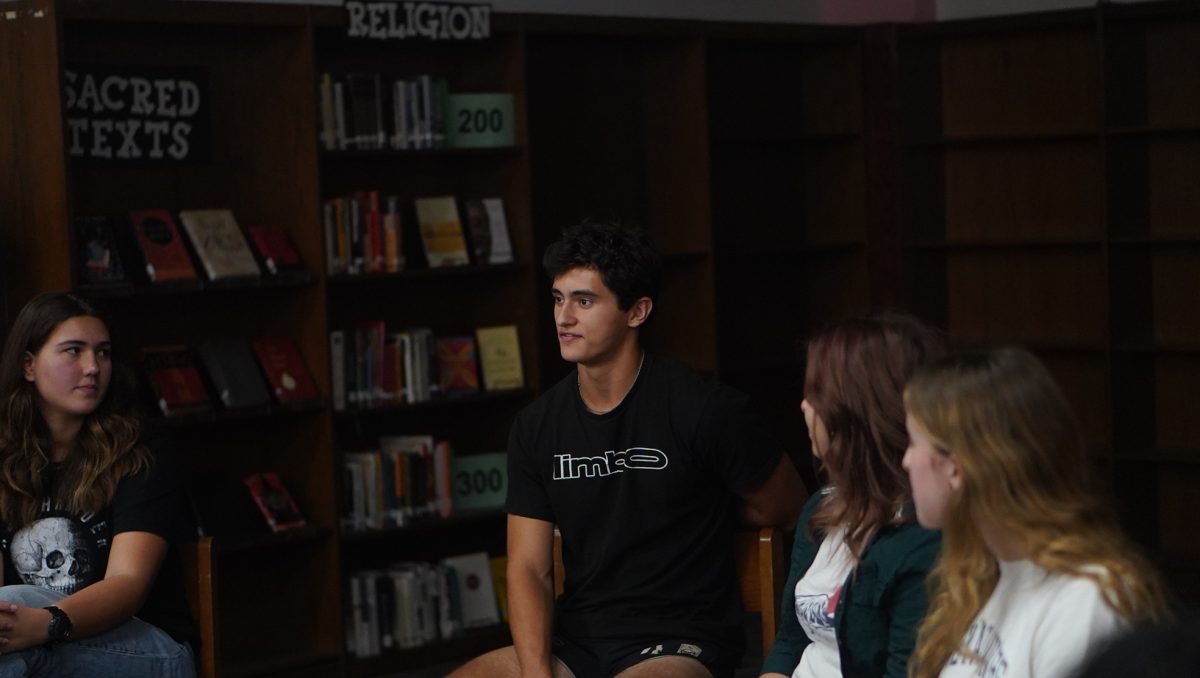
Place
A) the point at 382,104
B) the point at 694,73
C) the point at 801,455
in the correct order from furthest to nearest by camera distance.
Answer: the point at 801,455 → the point at 694,73 → the point at 382,104

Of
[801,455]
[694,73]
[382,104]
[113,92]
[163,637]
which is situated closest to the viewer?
[163,637]

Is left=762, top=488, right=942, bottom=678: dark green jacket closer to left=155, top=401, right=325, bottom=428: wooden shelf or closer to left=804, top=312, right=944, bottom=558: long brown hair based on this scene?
left=804, top=312, right=944, bottom=558: long brown hair

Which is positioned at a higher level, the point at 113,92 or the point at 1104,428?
the point at 113,92

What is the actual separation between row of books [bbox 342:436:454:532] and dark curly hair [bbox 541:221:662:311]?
2.14 meters

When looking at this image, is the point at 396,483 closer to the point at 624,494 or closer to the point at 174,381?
the point at 174,381

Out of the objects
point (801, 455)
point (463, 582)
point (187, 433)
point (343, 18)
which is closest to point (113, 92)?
point (343, 18)

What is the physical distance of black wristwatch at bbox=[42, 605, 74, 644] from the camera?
262 cm

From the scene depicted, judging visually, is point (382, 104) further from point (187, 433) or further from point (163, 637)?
point (163, 637)

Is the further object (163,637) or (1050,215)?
(1050,215)

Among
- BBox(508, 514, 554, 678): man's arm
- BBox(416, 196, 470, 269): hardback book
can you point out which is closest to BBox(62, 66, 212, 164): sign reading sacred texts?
BBox(416, 196, 470, 269): hardback book

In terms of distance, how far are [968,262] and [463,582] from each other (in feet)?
8.21

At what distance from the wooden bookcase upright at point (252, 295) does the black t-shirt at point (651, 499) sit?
197 centimetres

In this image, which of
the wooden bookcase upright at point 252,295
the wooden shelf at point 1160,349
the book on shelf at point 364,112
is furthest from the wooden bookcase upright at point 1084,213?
the wooden bookcase upright at point 252,295

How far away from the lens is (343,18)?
462 cm
